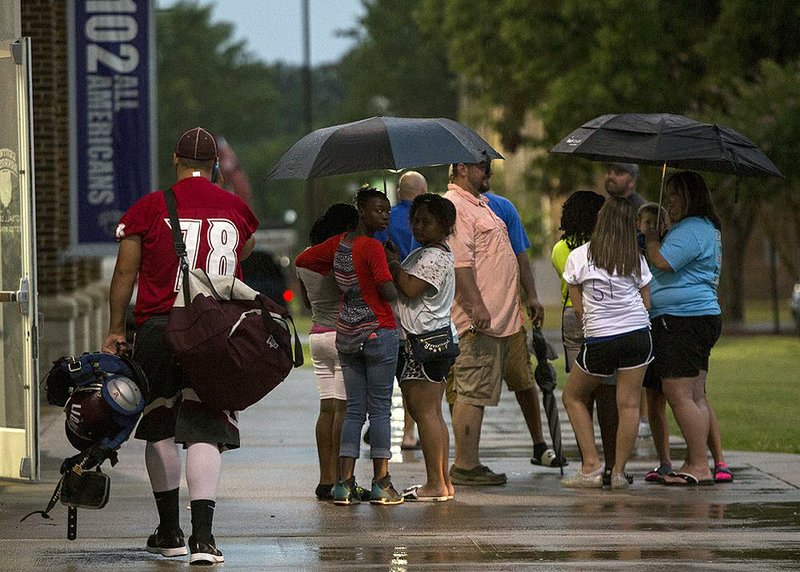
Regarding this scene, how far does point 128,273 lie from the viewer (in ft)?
25.3

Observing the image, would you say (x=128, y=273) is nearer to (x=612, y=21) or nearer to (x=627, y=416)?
(x=627, y=416)

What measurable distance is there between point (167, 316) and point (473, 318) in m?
2.96

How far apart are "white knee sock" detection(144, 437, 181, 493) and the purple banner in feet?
37.4

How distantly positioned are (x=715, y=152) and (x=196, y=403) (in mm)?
4012

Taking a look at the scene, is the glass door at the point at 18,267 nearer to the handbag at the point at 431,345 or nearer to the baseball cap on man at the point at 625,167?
the handbag at the point at 431,345

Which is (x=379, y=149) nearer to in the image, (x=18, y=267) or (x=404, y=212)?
(x=404, y=212)

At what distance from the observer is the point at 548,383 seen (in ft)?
36.9

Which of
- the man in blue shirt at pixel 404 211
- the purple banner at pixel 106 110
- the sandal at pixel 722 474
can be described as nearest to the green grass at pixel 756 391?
the sandal at pixel 722 474

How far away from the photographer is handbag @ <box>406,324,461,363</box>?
31.4 ft

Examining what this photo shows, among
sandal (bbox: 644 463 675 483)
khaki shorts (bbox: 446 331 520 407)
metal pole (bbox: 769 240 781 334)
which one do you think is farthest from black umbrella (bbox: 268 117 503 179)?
metal pole (bbox: 769 240 781 334)

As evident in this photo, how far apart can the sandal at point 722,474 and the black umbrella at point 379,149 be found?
8.30ft

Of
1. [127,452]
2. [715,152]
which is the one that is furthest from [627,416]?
[127,452]

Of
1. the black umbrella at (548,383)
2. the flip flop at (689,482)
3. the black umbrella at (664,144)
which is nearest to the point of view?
the black umbrella at (664,144)

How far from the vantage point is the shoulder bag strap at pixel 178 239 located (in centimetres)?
762
